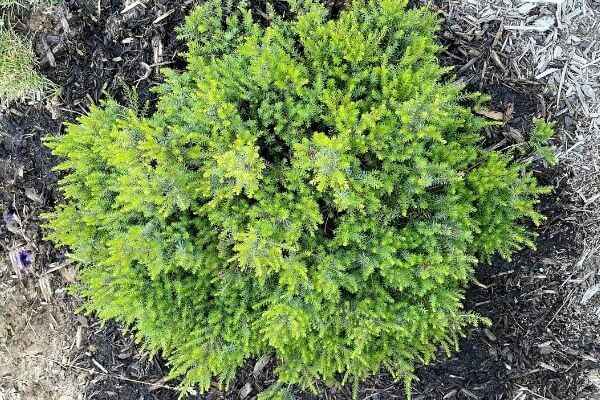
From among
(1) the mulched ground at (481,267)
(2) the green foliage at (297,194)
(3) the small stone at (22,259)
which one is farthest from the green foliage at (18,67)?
(3) the small stone at (22,259)

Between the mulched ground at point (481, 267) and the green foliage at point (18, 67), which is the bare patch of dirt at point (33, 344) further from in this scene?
the green foliage at point (18, 67)

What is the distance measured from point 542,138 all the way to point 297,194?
2.12 metres

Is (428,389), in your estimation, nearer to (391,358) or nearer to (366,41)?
(391,358)

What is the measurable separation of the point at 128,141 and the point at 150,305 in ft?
4.00

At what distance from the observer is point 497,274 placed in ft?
14.7

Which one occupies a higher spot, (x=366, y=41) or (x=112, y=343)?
(x=366, y=41)

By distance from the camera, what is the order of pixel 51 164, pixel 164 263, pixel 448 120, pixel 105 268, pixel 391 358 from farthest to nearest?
1. pixel 51 164
2. pixel 391 358
3. pixel 105 268
4. pixel 164 263
5. pixel 448 120

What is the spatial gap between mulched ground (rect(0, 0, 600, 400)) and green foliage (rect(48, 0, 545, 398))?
569 millimetres

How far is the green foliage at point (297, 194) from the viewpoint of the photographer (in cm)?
337

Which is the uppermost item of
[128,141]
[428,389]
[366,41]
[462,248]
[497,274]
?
[366,41]

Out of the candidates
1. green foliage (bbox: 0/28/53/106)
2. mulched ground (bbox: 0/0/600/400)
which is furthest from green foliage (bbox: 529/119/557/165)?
green foliage (bbox: 0/28/53/106)

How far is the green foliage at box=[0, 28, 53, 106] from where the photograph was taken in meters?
4.76

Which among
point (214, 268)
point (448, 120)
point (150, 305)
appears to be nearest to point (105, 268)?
point (150, 305)

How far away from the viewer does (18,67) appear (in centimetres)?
479
